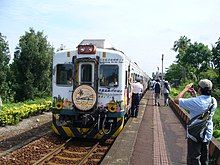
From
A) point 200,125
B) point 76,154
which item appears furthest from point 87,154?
point 200,125

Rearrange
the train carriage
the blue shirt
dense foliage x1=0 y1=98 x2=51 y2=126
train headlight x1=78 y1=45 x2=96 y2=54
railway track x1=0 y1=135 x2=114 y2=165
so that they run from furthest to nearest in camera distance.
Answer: dense foliage x1=0 y1=98 x2=51 y2=126
train headlight x1=78 y1=45 x2=96 y2=54
the train carriage
railway track x1=0 y1=135 x2=114 y2=165
the blue shirt

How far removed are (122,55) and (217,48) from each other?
58016mm

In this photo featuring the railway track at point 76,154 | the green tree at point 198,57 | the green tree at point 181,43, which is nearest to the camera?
the railway track at point 76,154

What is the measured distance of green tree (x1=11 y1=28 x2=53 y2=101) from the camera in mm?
25844

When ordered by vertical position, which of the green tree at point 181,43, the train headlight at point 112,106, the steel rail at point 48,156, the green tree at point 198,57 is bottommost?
the steel rail at point 48,156

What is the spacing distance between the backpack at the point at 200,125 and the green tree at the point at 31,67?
20.9m

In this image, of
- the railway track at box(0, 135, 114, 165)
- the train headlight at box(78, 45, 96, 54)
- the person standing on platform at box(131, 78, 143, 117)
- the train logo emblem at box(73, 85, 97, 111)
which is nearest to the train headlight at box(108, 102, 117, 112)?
the train logo emblem at box(73, 85, 97, 111)

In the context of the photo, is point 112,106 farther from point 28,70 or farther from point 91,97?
point 28,70

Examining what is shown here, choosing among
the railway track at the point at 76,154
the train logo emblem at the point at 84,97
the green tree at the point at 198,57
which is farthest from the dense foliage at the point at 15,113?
the green tree at the point at 198,57

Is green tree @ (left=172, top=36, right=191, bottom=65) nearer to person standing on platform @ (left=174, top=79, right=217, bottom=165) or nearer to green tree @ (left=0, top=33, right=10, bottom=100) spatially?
green tree @ (left=0, top=33, right=10, bottom=100)

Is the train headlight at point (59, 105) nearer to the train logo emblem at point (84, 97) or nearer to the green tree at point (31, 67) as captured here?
the train logo emblem at point (84, 97)

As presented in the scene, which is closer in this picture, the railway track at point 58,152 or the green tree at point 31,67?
the railway track at point 58,152

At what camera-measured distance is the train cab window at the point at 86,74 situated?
451 inches

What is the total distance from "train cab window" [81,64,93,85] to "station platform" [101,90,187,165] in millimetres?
1928
